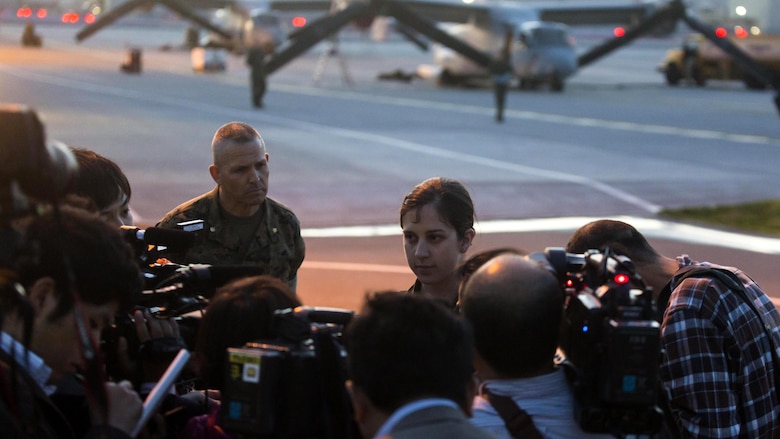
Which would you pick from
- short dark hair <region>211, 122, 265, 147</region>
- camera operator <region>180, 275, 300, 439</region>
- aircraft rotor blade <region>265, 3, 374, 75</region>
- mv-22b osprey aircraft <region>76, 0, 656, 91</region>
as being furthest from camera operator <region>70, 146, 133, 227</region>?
aircraft rotor blade <region>265, 3, 374, 75</region>

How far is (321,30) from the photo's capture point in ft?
110

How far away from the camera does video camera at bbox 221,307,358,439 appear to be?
9.21 ft

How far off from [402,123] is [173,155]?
8.35m

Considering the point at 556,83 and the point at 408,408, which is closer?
the point at 408,408

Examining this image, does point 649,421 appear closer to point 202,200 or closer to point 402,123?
point 202,200

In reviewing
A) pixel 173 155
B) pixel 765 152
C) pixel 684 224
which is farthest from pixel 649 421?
pixel 765 152

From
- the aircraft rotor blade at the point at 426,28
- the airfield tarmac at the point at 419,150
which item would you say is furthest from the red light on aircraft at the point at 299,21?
the aircraft rotor blade at the point at 426,28

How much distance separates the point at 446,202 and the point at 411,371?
2494 millimetres

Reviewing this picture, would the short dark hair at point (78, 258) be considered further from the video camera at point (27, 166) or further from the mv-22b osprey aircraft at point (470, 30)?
the mv-22b osprey aircraft at point (470, 30)

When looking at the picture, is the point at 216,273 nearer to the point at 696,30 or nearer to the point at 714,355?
the point at 714,355

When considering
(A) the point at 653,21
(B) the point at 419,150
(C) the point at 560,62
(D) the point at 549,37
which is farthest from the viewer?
(C) the point at 560,62

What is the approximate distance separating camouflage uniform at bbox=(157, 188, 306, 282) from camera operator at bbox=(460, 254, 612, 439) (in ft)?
9.21

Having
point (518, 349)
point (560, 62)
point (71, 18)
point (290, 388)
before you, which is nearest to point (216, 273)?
point (290, 388)

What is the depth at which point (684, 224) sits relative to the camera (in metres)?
15.7
